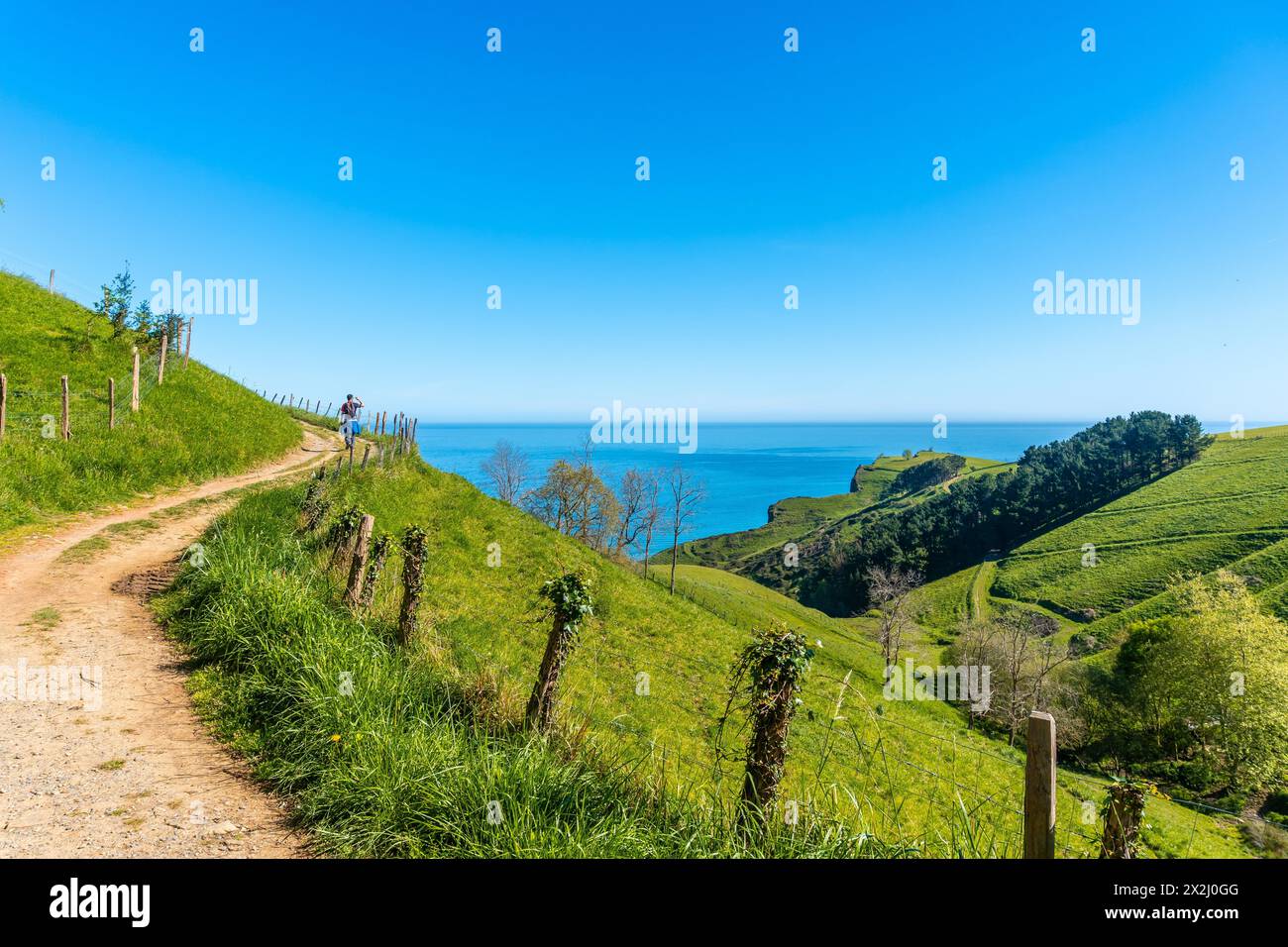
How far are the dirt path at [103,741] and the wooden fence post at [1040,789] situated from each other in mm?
5581

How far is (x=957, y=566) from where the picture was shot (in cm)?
10869

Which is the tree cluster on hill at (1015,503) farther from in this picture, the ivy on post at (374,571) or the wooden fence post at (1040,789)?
the wooden fence post at (1040,789)

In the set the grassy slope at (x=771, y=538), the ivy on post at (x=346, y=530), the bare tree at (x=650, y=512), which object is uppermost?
the ivy on post at (x=346, y=530)

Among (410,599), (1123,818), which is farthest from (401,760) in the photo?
(1123,818)

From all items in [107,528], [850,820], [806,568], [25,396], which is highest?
[25,396]

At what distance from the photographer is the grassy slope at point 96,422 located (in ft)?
44.9

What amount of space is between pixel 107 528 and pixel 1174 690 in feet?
221

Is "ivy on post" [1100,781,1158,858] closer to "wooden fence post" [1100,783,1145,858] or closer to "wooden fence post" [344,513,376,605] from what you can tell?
"wooden fence post" [1100,783,1145,858]

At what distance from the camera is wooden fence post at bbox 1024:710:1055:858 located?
3656 mm

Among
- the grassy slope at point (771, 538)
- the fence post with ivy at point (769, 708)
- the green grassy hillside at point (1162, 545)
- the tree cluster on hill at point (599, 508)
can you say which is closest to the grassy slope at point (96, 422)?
the fence post with ivy at point (769, 708)

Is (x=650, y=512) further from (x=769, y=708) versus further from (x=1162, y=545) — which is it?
(x=1162, y=545)

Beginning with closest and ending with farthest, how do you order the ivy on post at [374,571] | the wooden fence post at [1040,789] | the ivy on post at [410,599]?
the wooden fence post at [1040,789], the ivy on post at [410,599], the ivy on post at [374,571]
